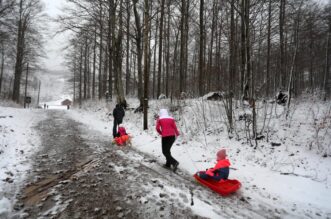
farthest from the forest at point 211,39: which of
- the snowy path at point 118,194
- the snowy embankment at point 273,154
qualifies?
the snowy path at point 118,194

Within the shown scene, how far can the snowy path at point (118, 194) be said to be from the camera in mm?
3721

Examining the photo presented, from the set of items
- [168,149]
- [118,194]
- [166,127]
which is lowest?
[118,194]

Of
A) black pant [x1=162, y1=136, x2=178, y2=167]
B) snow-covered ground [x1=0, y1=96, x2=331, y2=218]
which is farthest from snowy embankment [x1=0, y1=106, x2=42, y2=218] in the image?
black pant [x1=162, y1=136, x2=178, y2=167]

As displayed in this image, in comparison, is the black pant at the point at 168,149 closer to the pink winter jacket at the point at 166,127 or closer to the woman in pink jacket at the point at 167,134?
the woman in pink jacket at the point at 167,134

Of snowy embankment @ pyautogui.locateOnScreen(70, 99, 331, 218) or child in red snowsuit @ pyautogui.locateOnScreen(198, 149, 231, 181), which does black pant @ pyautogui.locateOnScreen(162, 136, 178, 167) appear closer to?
snowy embankment @ pyautogui.locateOnScreen(70, 99, 331, 218)

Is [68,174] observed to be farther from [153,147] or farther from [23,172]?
[153,147]

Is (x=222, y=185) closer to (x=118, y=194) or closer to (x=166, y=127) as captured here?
(x=166, y=127)

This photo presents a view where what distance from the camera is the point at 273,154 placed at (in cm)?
714

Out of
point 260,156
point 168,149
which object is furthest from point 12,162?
point 260,156

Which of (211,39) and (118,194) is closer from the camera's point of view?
(118,194)

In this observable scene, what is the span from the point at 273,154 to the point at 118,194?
18.2ft

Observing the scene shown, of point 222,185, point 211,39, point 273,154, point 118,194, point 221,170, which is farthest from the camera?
point 211,39

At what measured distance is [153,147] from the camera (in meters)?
8.78

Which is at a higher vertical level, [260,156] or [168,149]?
[168,149]
